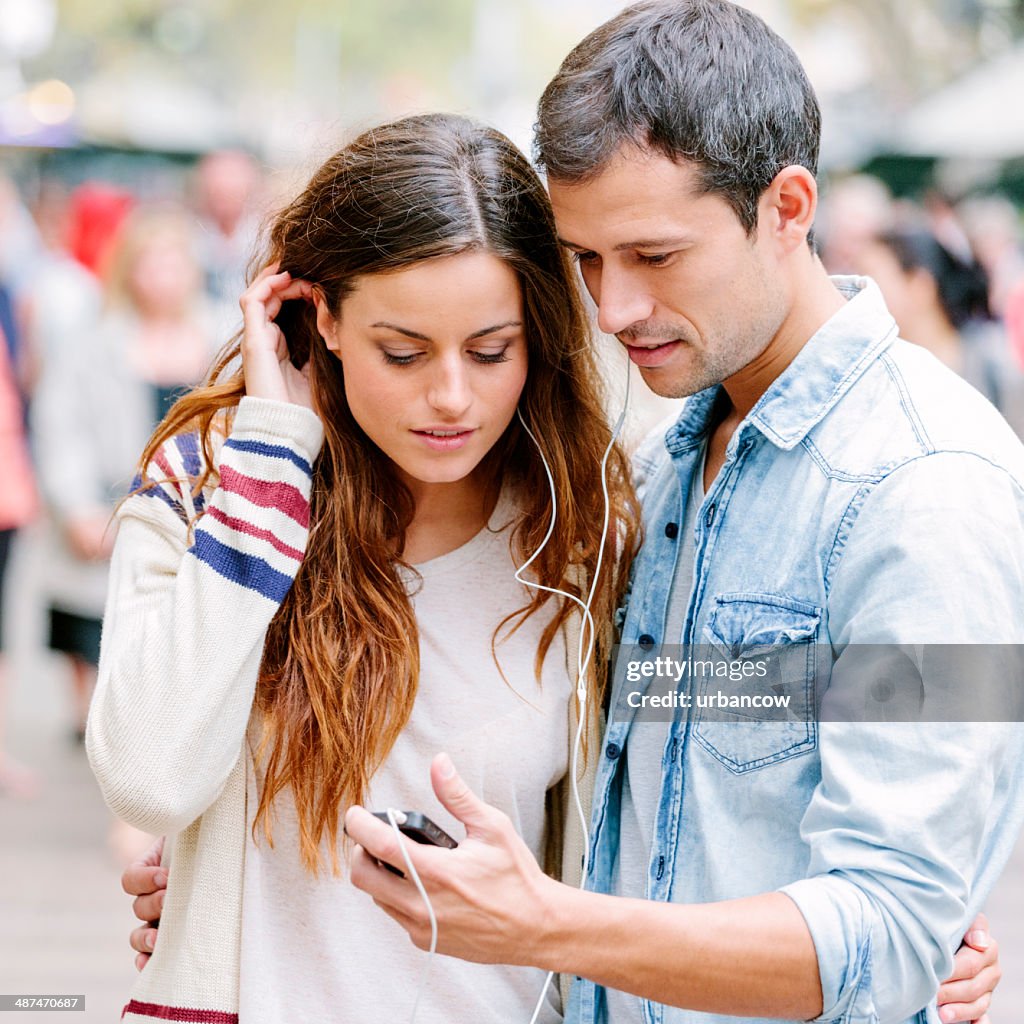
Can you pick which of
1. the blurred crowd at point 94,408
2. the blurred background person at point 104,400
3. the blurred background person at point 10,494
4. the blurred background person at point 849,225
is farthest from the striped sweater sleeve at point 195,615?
the blurred background person at point 849,225

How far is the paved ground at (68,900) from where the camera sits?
14.6ft

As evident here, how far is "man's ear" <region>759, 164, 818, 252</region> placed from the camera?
2.11 m

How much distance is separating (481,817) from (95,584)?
4360 millimetres

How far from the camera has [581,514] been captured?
244 cm

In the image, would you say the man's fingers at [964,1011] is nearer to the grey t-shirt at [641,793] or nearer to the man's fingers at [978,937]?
the man's fingers at [978,937]

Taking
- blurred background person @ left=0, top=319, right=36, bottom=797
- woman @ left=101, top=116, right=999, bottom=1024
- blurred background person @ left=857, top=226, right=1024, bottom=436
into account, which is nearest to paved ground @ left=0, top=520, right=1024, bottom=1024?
blurred background person @ left=0, top=319, right=36, bottom=797

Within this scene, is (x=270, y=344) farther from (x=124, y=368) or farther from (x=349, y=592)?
(x=124, y=368)

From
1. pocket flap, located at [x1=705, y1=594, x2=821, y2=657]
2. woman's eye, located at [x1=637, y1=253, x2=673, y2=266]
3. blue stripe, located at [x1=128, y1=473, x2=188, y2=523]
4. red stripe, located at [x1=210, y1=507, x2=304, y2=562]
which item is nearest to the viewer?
pocket flap, located at [x1=705, y1=594, x2=821, y2=657]

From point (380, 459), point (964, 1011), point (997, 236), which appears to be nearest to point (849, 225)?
point (997, 236)

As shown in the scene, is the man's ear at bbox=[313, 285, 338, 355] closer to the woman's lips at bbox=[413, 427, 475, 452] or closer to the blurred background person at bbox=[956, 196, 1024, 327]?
the woman's lips at bbox=[413, 427, 475, 452]

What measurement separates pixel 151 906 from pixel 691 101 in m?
1.49

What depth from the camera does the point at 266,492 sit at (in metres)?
2.22

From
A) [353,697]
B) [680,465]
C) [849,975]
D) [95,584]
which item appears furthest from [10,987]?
[849,975]

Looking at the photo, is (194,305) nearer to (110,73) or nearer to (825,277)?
(825,277)
